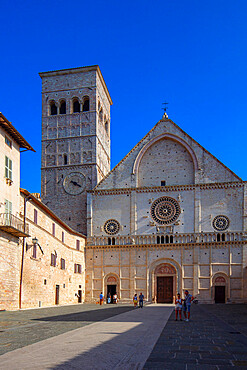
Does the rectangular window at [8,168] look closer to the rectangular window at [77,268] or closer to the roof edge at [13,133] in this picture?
the roof edge at [13,133]

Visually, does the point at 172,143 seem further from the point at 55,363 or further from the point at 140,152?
the point at 55,363

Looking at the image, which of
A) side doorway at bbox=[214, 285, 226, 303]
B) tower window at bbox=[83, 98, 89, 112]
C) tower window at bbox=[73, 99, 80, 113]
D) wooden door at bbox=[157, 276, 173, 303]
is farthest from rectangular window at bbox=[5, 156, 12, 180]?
tower window at bbox=[73, 99, 80, 113]

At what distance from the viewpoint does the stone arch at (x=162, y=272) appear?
43.3 meters

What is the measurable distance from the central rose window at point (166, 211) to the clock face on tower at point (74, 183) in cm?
880

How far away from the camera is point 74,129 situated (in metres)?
50.4

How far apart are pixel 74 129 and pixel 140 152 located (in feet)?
29.0

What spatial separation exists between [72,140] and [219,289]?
22.9 meters

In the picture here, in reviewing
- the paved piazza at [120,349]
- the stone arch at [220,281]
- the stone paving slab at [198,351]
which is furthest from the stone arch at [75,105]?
the stone paving slab at [198,351]

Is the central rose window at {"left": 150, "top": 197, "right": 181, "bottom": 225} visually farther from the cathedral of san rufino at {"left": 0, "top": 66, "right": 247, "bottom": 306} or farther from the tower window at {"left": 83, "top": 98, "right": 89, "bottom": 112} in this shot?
the tower window at {"left": 83, "top": 98, "right": 89, "bottom": 112}

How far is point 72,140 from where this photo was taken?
50031 millimetres

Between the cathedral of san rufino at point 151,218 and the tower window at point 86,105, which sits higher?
the tower window at point 86,105

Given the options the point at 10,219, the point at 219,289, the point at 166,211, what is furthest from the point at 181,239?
the point at 10,219

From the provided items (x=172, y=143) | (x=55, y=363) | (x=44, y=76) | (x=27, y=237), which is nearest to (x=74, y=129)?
(x=44, y=76)

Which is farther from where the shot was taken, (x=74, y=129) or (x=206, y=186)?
(x=74, y=129)
